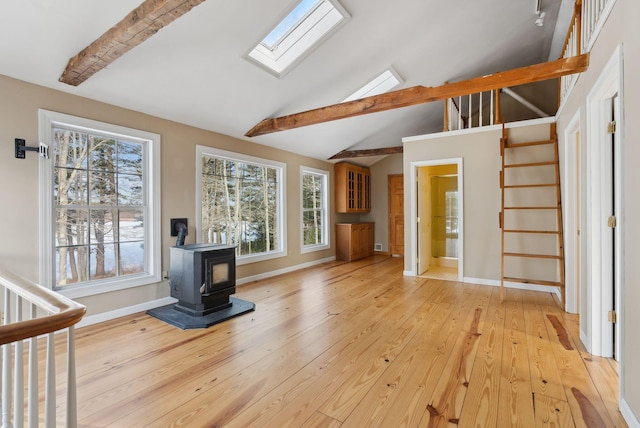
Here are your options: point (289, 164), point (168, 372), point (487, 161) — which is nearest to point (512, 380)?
point (168, 372)

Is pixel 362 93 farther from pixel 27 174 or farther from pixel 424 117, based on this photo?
pixel 27 174

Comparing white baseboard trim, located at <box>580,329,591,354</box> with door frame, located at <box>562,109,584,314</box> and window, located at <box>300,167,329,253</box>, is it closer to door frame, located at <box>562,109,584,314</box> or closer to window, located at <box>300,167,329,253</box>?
door frame, located at <box>562,109,584,314</box>

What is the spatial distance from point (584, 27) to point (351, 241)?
17.1 ft

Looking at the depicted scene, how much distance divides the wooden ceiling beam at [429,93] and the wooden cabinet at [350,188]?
9.60 feet

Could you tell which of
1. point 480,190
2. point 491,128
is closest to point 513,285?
point 480,190

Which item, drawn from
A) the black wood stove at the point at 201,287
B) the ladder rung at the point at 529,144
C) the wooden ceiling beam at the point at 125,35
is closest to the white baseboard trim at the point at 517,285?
the ladder rung at the point at 529,144

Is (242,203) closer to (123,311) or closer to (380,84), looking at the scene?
(123,311)

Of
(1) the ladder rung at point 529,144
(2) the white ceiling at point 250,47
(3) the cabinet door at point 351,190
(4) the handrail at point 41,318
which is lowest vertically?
(4) the handrail at point 41,318

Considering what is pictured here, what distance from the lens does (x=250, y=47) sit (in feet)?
10.5

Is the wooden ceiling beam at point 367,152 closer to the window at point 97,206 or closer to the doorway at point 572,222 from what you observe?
the doorway at point 572,222

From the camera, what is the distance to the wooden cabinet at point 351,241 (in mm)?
7109

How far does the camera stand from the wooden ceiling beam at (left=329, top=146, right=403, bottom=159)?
Result: 6.76 metres

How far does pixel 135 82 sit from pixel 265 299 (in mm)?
2914

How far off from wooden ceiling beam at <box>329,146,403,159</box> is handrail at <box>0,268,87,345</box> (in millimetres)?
6012
